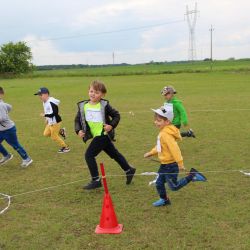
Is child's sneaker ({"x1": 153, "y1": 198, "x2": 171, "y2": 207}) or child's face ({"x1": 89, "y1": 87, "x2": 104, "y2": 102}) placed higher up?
child's face ({"x1": 89, "y1": 87, "x2": 104, "y2": 102})

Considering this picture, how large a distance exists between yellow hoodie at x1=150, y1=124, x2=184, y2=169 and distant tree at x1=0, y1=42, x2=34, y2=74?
288 feet

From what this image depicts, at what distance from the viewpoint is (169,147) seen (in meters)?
5.68

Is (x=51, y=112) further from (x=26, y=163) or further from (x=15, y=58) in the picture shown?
(x=15, y=58)

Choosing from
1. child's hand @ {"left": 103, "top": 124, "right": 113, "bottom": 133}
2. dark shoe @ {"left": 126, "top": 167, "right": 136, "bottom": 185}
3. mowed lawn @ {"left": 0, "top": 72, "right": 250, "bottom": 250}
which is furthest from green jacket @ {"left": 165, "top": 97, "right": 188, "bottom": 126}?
child's hand @ {"left": 103, "top": 124, "right": 113, "bottom": 133}

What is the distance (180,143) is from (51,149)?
343cm

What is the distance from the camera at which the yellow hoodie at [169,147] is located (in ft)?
18.5

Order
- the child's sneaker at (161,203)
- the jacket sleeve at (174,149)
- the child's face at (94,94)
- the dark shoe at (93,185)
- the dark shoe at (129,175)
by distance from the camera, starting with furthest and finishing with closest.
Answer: the dark shoe at (129,175) → the dark shoe at (93,185) → the child's face at (94,94) → the child's sneaker at (161,203) → the jacket sleeve at (174,149)

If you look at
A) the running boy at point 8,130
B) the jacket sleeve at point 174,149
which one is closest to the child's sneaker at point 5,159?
the running boy at point 8,130

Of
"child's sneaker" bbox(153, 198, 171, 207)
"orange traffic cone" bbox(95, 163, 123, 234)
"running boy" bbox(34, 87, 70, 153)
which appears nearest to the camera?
"orange traffic cone" bbox(95, 163, 123, 234)

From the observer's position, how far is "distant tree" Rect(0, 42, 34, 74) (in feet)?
293

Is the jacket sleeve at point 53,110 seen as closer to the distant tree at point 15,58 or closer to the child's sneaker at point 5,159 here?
the child's sneaker at point 5,159

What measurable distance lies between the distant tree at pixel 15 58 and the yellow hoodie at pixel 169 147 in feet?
288

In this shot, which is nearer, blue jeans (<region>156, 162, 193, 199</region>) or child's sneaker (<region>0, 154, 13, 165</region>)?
blue jeans (<region>156, 162, 193, 199</region>)

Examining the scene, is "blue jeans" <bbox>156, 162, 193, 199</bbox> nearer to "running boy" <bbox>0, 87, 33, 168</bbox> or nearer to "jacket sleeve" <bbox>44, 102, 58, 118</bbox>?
"running boy" <bbox>0, 87, 33, 168</bbox>
